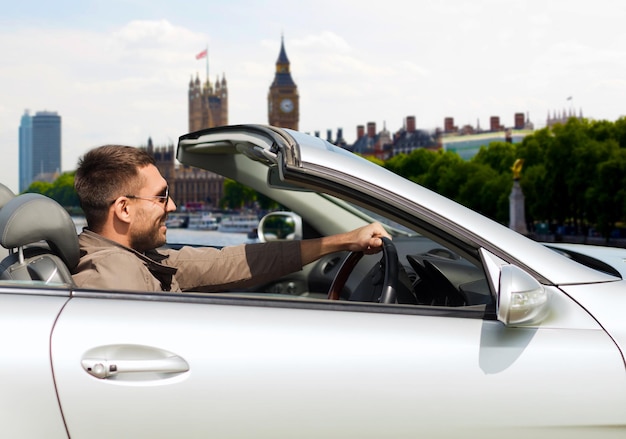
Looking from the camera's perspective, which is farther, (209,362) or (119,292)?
(119,292)

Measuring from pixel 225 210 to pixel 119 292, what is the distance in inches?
6127

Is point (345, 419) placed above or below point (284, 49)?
below

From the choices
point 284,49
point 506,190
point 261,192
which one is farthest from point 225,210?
point 261,192

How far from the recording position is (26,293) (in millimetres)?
2141

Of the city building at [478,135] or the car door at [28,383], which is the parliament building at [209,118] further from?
the car door at [28,383]

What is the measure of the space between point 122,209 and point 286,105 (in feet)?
577

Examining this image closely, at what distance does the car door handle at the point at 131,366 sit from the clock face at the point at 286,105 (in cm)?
17498

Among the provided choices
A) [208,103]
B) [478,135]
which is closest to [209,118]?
[208,103]

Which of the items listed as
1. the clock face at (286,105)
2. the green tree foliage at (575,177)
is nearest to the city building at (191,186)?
the clock face at (286,105)

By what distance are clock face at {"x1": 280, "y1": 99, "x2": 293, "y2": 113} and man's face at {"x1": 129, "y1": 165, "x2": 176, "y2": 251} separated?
17421cm

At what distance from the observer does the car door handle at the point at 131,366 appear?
198 centimetres

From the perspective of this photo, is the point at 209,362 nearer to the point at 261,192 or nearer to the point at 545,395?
the point at 545,395

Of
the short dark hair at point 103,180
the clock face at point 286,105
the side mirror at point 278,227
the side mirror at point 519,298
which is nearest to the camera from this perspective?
the side mirror at point 519,298

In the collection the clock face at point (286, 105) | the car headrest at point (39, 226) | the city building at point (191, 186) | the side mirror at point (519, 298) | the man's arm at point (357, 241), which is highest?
the clock face at point (286, 105)
